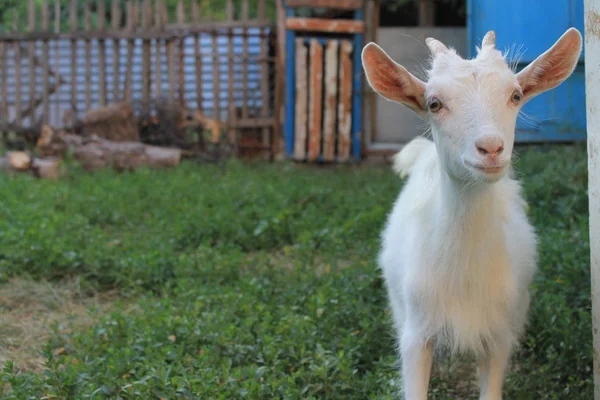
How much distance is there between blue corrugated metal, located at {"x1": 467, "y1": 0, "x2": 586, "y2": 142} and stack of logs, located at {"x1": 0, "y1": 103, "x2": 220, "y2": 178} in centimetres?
417

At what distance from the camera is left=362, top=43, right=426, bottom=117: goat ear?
3.16 metres

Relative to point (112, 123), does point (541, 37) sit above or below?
above

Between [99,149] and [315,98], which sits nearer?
[99,149]

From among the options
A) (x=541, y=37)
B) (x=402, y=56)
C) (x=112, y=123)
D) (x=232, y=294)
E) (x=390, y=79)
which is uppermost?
(x=541, y=37)

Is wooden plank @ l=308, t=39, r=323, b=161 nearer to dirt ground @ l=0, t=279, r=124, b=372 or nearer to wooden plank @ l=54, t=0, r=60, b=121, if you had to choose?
wooden plank @ l=54, t=0, r=60, b=121

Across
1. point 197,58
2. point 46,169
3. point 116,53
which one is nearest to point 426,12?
point 197,58

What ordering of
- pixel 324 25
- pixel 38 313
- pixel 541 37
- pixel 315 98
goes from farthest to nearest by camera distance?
pixel 315 98
pixel 324 25
pixel 541 37
pixel 38 313

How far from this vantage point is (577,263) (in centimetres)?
504

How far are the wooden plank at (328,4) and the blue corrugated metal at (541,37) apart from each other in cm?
192

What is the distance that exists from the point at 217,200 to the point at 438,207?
461cm

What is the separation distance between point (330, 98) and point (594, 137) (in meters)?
8.26

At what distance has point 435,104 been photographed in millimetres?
3154

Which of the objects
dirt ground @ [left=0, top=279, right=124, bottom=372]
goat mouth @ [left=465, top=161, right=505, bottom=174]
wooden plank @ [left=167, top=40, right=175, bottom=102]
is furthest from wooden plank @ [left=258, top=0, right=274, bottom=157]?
goat mouth @ [left=465, top=161, right=505, bottom=174]

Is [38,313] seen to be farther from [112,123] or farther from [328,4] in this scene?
[328,4]
